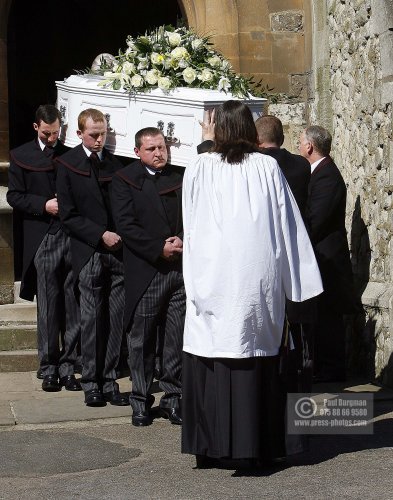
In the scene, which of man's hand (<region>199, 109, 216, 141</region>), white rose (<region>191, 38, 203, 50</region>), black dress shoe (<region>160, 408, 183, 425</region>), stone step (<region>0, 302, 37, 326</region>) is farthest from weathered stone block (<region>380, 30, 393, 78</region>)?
stone step (<region>0, 302, 37, 326</region>)

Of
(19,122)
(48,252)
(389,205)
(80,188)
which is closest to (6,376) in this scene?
(48,252)

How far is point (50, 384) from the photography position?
28.3ft

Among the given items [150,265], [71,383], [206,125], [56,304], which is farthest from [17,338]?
[206,125]

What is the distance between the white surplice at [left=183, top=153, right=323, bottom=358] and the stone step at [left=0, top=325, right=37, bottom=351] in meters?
3.37

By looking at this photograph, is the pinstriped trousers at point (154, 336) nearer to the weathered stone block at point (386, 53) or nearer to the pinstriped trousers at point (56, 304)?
the pinstriped trousers at point (56, 304)

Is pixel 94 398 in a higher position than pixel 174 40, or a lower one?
lower

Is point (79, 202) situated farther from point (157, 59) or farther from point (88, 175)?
point (157, 59)

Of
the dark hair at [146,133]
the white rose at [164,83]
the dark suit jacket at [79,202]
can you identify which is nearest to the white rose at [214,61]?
the white rose at [164,83]

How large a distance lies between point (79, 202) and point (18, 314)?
202cm

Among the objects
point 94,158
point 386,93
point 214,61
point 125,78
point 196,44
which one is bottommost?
point 94,158

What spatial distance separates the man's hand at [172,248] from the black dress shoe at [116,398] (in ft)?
3.46

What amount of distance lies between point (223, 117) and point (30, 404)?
260 cm

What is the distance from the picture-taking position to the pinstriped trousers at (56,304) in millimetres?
8742

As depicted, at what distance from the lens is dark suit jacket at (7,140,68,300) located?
8.81m
